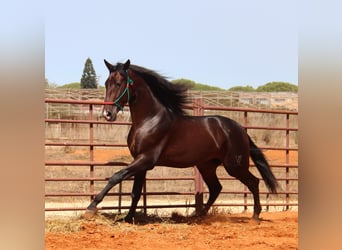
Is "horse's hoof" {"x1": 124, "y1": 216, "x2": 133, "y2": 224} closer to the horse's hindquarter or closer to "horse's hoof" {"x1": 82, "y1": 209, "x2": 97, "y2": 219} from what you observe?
"horse's hoof" {"x1": 82, "y1": 209, "x2": 97, "y2": 219}

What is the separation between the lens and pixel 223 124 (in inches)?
262

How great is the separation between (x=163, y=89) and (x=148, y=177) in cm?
559

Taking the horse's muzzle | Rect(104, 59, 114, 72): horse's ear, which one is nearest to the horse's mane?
Rect(104, 59, 114, 72): horse's ear

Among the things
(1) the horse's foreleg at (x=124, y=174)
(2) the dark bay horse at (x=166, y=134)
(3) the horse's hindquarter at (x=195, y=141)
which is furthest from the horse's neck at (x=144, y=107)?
(1) the horse's foreleg at (x=124, y=174)

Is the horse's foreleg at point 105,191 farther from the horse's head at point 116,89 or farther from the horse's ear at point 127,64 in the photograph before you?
the horse's ear at point 127,64

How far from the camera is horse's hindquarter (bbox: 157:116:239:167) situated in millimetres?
6297

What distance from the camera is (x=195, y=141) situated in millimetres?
6387

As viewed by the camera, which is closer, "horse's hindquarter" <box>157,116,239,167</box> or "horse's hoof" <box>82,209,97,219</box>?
"horse's hoof" <box>82,209,97,219</box>

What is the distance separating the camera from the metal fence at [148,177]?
21.0 ft

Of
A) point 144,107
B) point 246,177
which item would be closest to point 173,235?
point 144,107

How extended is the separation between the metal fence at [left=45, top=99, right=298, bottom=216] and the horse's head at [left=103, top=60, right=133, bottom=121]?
1.10 feet

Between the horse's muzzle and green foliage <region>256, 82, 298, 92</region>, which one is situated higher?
green foliage <region>256, 82, 298, 92</region>

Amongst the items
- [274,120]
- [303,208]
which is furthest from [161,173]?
[303,208]
